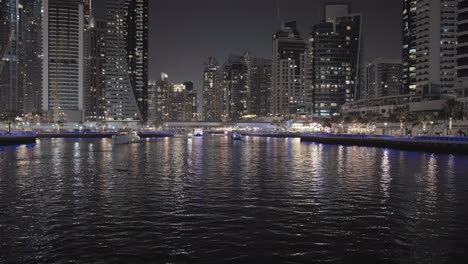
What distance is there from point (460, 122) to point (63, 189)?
107 m

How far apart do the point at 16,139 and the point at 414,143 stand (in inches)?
4173

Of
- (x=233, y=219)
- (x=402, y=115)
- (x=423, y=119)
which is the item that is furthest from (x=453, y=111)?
(x=233, y=219)

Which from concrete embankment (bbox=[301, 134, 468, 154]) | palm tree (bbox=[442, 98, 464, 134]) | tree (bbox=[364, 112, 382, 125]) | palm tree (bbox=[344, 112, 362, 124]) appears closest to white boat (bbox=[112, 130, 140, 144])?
concrete embankment (bbox=[301, 134, 468, 154])

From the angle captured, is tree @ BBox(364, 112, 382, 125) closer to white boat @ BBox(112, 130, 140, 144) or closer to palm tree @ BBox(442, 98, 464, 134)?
palm tree @ BBox(442, 98, 464, 134)

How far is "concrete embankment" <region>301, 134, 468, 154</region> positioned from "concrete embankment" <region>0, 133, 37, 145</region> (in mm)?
93623

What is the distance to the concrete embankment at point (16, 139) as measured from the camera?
4916 inches

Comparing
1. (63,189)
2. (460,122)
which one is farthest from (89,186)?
(460,122)

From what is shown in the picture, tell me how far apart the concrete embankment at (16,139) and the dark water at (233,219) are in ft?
288

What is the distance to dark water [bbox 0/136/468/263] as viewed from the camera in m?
19.7

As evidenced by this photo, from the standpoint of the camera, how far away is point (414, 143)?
102 metres

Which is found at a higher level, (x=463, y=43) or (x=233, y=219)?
(x=463, y=43)

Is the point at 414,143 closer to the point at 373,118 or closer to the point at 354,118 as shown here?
the point at 373,118

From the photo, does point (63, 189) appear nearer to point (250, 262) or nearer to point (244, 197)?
point (244, 197)

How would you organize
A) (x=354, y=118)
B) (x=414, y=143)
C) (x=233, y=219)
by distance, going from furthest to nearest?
(x=354, y=118) → (x=414, y=143) → (x=233, y=219)
